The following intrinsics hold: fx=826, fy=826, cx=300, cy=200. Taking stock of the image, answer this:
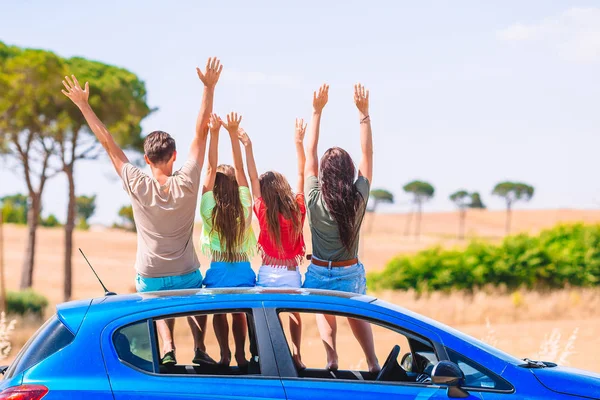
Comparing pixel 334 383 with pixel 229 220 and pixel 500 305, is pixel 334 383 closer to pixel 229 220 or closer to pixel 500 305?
pixel 229 220

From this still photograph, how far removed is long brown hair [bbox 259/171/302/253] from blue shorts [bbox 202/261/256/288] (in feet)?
0.88

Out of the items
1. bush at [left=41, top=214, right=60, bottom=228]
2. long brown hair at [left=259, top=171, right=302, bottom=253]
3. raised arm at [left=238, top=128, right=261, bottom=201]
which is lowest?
bush at [left=41, top=214, right=60, bottom=228]

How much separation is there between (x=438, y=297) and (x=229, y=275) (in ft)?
53.7

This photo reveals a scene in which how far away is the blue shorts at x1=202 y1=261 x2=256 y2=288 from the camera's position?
543 cm

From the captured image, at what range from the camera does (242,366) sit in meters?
4.30

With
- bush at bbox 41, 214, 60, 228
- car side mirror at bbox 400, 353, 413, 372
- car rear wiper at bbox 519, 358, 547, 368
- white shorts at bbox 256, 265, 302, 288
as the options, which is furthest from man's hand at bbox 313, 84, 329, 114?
bush at bbox 41, 214, 60, 228

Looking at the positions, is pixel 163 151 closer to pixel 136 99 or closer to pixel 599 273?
pixel 599 273

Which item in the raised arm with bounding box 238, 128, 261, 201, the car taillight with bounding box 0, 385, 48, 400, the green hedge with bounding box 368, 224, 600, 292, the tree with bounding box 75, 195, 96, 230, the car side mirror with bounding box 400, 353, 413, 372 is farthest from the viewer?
the tree with bounding box 75, 195, 96, 230

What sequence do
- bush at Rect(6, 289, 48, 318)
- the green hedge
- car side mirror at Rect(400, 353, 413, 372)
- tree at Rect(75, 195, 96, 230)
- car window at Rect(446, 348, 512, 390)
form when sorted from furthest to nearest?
tree at Rect(75, 195, 96, 230) < bush at Rect(6, 289, 48, 318) < the green hedge < car side mirror at Rect(400, 353, 413, 372) < car window at Rect(446, 348, 512, 390)

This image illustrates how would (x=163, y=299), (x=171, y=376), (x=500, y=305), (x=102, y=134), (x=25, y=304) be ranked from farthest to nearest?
1. (x=25, y=304)
2. (x=500, y=305)
3. (x=102, y=134)
4. (x=163, y=299)
5. (x=171, y=376)

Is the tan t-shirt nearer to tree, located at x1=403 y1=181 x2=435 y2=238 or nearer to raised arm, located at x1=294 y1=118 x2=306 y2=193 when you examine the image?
raised arm, located at x1=294 y1=118 x2=306 y2=193

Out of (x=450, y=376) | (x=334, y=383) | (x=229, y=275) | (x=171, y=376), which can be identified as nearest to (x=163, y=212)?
(x=229, y=275)

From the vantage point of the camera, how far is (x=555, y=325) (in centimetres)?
1867

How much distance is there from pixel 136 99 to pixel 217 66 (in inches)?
929
